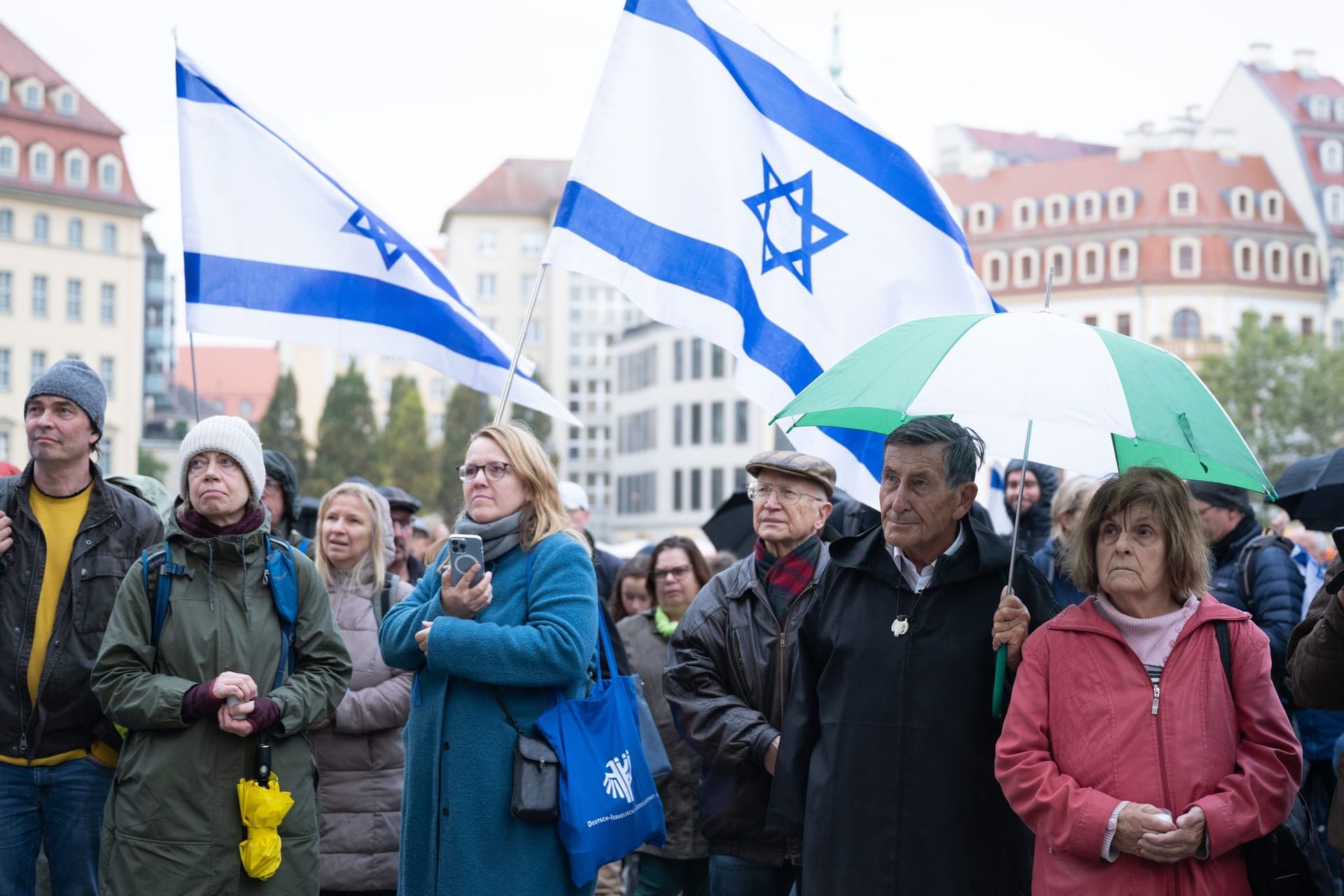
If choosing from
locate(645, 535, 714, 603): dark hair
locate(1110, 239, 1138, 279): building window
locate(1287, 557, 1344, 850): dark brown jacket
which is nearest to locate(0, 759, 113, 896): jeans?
locate(645, 535, 714, 603): dark hair

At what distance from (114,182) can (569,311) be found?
33.4m

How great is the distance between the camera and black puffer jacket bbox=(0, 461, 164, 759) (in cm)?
568

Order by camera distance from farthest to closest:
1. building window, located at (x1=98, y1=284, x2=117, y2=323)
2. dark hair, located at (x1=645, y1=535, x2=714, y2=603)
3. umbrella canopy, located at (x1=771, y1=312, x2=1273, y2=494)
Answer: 1. building window, located at (x1=98, y1=284, x2=117, y2=323)
2. dark hair, located at (x1=645, y1=535, x2=714, y2=603)
3. umbrella canopy, located at (x1=771, y1=312, x2=1273, y2=494)

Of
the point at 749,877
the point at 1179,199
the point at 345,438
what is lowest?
the point at 749,877

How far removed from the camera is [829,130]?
6941mm

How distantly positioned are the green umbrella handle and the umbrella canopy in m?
0.70

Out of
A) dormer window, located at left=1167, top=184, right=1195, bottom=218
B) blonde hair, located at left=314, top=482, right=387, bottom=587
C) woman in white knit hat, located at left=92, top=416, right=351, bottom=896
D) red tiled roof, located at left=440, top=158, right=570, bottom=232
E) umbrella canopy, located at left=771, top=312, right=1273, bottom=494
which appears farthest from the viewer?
red tiled roof, located at left=440, top=158, right=570, bottom=232

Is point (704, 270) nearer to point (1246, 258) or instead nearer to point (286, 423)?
point (286, 423)

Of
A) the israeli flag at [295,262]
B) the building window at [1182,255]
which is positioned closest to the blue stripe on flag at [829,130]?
the israeli flag at [295,262]

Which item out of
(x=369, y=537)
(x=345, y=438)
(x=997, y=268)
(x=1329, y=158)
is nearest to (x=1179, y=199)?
(x=1329, y=158)

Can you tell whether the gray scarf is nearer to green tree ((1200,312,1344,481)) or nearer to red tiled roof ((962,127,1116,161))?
green tree ((1200,312,1344,481))

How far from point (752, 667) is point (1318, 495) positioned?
1985mm

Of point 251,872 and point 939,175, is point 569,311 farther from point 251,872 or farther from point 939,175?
point 251,872

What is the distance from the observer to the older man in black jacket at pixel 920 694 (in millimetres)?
4734
